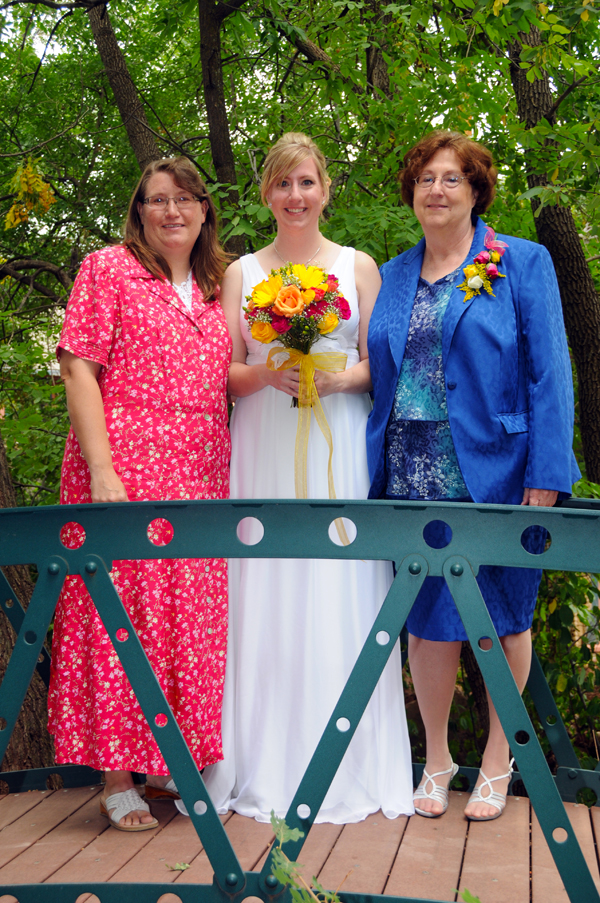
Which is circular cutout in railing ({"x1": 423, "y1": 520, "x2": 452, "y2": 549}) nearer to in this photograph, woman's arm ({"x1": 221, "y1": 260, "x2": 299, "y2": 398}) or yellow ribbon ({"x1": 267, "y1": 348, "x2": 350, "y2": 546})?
yellow ribbon ({"x1": 267, "y1": 348, "x2": 350, "y2": 546})

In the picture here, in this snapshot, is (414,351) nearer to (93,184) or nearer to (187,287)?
(187,287)

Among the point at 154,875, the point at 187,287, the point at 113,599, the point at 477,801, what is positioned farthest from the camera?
the point at 187,287

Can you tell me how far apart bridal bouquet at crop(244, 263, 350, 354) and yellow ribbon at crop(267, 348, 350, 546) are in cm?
7

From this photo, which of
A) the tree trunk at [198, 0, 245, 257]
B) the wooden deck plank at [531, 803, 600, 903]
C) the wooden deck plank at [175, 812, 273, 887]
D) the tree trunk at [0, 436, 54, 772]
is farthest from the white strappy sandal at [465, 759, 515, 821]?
the tree trunk at [198, 0, 245, 257]

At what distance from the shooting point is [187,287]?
3016mm

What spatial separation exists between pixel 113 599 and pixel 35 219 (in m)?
7.76

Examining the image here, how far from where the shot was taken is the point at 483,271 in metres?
2.72

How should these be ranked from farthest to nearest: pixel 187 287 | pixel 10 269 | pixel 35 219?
pixel 35 219 → pixel 10 269 → pixel 187 287

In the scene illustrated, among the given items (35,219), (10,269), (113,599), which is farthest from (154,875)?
(35,219)

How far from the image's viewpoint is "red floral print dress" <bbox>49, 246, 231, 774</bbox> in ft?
8.86

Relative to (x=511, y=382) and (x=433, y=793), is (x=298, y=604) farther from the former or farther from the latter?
(x=511, y=382)

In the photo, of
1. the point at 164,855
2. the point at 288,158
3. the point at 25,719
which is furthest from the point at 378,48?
the point at 164,855

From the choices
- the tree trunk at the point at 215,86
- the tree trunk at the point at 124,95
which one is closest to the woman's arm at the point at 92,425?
the tree trunk at the point at 215,86

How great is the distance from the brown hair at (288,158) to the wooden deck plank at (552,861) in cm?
227
